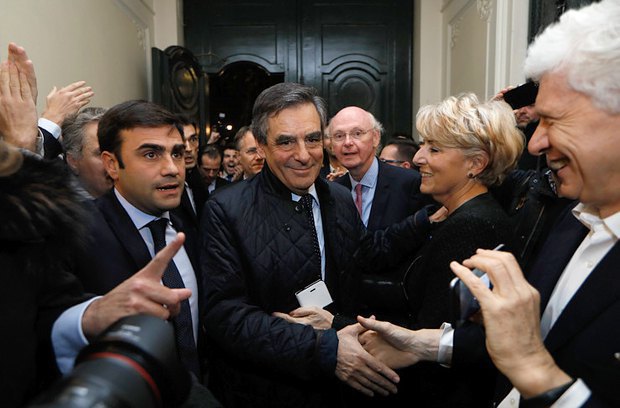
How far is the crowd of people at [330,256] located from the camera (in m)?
0.92

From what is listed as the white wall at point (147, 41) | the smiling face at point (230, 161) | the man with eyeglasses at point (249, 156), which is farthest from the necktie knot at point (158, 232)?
the smiling face at point (230, 161)

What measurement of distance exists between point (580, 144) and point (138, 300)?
0.93 m

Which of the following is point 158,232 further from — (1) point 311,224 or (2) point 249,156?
(2) point 249,156

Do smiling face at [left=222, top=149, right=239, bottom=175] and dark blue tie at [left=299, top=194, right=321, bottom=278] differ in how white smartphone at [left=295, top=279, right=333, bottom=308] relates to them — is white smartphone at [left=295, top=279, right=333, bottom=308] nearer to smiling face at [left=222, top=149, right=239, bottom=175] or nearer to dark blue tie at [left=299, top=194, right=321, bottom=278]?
dark blue tie at [left=299, top=194, right=321, bottom=278]

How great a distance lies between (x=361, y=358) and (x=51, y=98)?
6.08 ft

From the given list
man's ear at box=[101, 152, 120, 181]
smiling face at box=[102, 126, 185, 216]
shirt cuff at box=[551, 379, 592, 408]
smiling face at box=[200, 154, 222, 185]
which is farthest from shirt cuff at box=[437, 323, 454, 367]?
smiling face at box=[200, 154, 222, 185]

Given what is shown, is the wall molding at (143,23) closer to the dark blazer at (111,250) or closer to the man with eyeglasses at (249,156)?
the man with eyeglasses at (249,156)

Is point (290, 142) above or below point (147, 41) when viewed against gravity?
below

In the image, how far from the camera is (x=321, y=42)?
6922 millimetres

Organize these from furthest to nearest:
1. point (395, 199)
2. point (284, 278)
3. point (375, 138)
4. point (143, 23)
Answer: point (143, 23), point (375, 138), point (395, 199), point (284, 278)

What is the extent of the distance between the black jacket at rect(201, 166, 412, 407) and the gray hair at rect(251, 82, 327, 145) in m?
0.16

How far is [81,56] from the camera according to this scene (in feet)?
13.4

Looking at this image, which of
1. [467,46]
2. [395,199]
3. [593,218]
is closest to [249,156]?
[395,199]

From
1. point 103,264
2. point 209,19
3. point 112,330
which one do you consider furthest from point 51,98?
point 209,19
